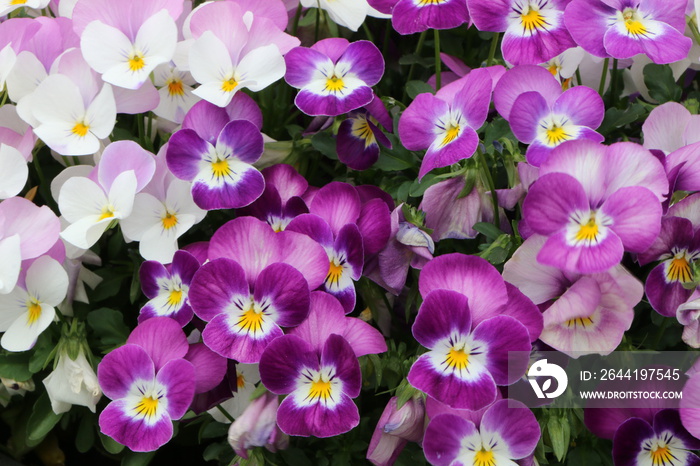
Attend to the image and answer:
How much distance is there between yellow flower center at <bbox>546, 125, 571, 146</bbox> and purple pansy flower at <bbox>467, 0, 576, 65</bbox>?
0.30 ft

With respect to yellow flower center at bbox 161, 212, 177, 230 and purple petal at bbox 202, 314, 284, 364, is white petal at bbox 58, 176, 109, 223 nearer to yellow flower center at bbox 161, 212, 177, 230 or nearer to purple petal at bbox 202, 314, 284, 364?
Answer: yellow flower center at bbox 161, 212, 177, 230

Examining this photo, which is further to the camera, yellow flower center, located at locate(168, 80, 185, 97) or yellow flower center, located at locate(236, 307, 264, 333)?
yellow flower center, located at locate(168, 80, 185, 97)

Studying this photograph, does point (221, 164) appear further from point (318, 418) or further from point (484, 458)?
point (484, 458)

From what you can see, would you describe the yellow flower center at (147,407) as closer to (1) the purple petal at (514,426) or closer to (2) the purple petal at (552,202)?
(1) the purple petal at (514,426)

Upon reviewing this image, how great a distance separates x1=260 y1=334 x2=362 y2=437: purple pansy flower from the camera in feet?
2.93

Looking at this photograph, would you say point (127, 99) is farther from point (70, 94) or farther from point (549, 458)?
point (549, 458)

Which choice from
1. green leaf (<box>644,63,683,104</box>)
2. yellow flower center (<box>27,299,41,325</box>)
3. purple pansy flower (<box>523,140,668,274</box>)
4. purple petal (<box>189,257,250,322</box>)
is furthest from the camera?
green leaf (<box>644,63,683,104</box>)

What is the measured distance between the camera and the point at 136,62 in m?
1.05

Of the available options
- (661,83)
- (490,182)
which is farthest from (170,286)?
(661,83)

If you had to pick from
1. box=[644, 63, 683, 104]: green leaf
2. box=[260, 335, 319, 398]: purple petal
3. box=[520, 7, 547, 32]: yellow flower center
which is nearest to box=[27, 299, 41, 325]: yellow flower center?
box=[260, 335, 319, 398]: purple petal

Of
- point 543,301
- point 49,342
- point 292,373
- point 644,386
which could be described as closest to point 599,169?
point 543,301

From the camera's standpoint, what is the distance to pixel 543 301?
92cm

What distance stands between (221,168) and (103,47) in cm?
22

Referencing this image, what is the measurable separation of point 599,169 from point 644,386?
0.28 metres
